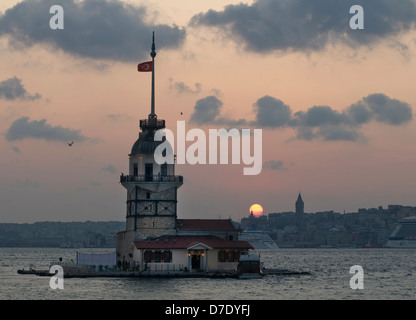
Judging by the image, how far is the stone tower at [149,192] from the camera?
318ft

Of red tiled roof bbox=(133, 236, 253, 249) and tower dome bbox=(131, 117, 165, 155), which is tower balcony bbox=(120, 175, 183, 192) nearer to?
tower dome bbox=(131, 117, 165, 155)

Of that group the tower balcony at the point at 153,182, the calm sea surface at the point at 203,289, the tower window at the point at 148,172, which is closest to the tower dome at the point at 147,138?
the tower window at the point at 148,172

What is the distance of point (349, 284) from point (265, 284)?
37.6ft

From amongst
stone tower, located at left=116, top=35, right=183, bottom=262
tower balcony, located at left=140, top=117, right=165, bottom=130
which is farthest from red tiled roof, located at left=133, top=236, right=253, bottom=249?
tower balcony, located at left=140, top=117, right=165, bottom=130

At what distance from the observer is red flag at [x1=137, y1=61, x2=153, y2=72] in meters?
97.6

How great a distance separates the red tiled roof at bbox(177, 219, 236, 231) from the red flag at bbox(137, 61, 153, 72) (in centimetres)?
1833

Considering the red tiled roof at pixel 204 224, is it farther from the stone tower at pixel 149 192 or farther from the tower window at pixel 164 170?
the tower window at pixel 164 170

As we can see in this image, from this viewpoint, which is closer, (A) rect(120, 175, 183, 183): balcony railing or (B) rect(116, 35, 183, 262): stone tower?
(B) rect(116, 35, 183, 262): stone tower

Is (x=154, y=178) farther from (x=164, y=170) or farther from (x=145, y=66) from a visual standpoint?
(x=145, y=66)

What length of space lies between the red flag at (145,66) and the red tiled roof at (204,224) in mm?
18329

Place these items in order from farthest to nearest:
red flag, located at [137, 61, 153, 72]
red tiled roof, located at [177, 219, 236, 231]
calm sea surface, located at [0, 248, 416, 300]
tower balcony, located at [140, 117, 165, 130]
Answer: tower balcony, located at [140, 117, 165, 130], red tiled roof, located at [177, 219, 236, 231], red flag, located at [137, 61, 153, 72], calm sea surface, located at [0, 248, 416, 300]

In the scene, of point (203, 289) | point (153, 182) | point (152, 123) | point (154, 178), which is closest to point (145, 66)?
point (152, 123)
